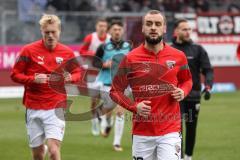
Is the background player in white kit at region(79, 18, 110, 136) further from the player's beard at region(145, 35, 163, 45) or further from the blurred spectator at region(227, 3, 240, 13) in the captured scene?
the blurred spectator at region(227, 3, 240, 13)

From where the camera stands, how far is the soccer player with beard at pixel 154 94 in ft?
31.1

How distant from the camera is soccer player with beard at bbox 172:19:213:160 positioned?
549 inches

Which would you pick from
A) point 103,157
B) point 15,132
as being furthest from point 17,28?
point 103,157

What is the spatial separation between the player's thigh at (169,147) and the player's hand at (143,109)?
40 cm

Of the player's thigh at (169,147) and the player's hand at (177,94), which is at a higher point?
the player's hand at (177,94)

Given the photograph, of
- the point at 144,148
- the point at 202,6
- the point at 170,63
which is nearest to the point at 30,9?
the point at 202,6

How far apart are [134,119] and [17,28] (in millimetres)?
20432

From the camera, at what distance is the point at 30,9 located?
30.5 metres

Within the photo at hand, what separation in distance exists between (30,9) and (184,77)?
2116 cm

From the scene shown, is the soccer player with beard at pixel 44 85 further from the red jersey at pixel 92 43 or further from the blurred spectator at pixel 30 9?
the blurred spectator at pixel 30 9

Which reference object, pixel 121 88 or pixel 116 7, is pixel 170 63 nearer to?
pixel 121 88

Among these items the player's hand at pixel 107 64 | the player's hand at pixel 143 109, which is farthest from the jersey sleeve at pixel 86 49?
the player's hand at pixel 143 109

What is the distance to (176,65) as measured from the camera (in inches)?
384

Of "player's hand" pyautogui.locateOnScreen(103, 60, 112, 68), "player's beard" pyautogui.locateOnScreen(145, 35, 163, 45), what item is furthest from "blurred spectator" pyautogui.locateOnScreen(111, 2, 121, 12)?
"player's beard" pyautogui.locateOnScreen(145, 35, 163, 45)
